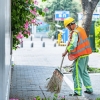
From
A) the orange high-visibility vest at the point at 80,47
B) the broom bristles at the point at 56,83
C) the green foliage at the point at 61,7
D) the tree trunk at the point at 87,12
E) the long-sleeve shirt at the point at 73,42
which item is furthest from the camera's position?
the green foliage at the point at 61,7

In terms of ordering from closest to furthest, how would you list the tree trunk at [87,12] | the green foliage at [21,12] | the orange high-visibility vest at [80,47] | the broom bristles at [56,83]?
the broom bristles at [56,83], the orange high-visibility vest at [80,47], the green foliage at [21,12], the tree trunk at [87,12]

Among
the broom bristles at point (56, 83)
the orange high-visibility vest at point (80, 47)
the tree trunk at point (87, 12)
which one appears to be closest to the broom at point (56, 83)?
the broom bristles at point (56, 83)

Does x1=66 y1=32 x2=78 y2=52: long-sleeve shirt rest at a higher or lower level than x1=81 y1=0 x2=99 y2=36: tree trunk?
lower

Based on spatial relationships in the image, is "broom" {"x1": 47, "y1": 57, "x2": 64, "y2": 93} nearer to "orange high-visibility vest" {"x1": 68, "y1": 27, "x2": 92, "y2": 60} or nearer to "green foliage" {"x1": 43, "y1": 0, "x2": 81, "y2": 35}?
"orange high-visibility vest" {"x1": 68, "y1": 27, "x2": 92, "y2": 60}

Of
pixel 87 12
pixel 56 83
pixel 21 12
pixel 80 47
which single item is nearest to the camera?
pixel 56 83

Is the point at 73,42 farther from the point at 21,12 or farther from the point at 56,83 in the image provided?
the point at 21,12

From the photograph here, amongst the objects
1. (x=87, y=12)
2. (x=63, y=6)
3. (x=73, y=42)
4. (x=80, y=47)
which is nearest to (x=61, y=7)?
(x=63, y=6)

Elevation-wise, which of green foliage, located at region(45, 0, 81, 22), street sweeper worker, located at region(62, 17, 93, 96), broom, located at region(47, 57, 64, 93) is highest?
green foliage, located at region(45, 0, 81, 22)

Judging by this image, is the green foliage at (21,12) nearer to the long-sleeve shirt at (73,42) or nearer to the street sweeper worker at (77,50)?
the street sweeper worker at (77,50)

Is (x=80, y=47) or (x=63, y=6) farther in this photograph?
(x=63, y=6)

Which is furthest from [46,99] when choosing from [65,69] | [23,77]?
[65,69]

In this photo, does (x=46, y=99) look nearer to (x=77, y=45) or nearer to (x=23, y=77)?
(x=77, y=45)

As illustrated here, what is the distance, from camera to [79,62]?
7117mm

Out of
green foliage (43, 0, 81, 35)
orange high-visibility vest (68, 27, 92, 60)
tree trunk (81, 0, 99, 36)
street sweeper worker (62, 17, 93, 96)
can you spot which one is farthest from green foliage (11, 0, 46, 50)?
green foliage (43, 0, 81, 35)
